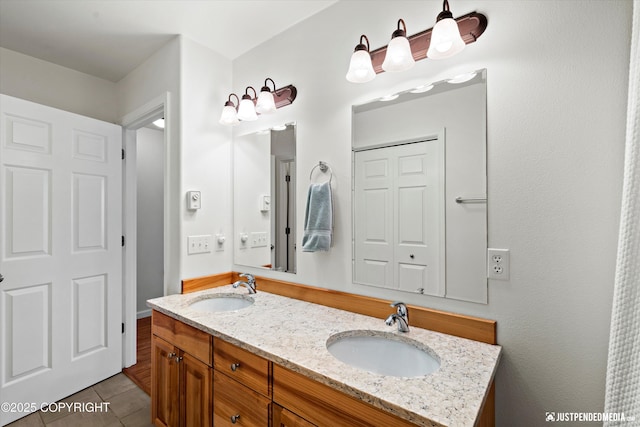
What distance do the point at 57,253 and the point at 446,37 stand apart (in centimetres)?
265

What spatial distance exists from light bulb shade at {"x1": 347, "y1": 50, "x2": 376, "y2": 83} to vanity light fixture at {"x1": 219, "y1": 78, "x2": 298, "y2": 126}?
547mm

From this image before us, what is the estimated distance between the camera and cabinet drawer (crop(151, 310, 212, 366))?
133cm

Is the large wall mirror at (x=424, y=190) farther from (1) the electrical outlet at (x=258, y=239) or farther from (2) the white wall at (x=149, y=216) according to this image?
(2) the white wall at (x=149, y=216)

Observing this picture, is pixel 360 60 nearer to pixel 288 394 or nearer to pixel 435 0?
pixel 435 0

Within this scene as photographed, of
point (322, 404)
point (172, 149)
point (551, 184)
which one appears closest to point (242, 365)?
point (322, 404)

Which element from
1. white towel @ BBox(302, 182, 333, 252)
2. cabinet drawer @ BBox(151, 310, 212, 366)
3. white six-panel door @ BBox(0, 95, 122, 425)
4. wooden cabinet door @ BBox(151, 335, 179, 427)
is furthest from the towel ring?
white six-panel door @ BBox(0, 95, 122, 425)

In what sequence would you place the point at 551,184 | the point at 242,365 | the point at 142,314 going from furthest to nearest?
the point at 142,314
the point at 242,365
the point at 551,184

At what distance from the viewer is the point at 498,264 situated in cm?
111

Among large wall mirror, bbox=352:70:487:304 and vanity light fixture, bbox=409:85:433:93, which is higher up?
vanity light fixture, bbox=409:85:433:93

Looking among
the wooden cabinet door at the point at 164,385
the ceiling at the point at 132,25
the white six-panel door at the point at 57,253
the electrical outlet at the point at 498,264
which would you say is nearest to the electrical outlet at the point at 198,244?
the wooden cabinet door at the point at 164,385

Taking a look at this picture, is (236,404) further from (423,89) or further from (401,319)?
(423,89)

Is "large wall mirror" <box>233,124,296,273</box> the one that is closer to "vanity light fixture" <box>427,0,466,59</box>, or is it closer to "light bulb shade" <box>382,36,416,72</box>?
"light bulb shade" <box>382,36,416,72</box>

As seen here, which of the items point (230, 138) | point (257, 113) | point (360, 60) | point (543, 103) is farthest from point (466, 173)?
point (230, 138)

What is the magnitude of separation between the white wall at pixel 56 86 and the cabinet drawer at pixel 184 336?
1.88 meters
